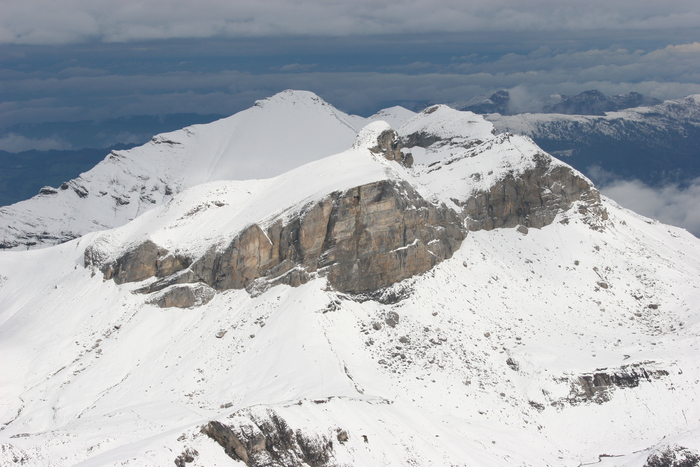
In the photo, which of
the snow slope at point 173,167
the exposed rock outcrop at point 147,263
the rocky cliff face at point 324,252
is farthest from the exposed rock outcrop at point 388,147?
the snow slope at point 173,167

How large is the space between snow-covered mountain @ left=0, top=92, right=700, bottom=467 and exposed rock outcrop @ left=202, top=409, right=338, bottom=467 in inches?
4.2

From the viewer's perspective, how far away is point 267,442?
30750 mm

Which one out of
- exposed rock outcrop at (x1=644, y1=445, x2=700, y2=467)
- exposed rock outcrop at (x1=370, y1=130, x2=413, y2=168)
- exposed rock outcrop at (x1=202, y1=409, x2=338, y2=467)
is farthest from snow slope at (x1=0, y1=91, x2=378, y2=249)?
exposed rock outcrop at (x1=644, y1=445, x2=700, y2=467)

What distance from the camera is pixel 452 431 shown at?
3869cm

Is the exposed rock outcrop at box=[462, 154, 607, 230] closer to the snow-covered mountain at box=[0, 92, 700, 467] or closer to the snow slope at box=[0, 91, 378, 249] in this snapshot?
the snow-covered mountain at box=[0, 92, 700, 467]

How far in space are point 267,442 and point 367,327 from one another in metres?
18.7

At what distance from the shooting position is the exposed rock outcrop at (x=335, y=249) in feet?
168

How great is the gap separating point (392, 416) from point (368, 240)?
18.4 metres

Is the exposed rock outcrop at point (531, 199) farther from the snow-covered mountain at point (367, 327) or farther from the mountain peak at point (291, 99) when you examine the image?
the mountain peak at point (291, 99)

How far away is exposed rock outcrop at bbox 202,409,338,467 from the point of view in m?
29.8

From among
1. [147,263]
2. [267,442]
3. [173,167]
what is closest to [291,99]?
[173,167]

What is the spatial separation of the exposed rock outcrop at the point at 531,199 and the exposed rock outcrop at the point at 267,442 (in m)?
36.9

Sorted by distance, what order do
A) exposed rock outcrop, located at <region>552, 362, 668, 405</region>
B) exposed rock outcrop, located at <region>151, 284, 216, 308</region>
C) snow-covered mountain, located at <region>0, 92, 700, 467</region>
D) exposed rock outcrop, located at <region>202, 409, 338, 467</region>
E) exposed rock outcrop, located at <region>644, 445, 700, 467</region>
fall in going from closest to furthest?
exposed rock outcrop, located at <region>202, 409, 338, 467</region>, exposed rock outcrop, located at <region>644, 445, 700, 467</region>, snow-covered mountain, located at <region>0, 92, 700, 467</region>, exposed rock outcrop, located at <region>552, 362, 668, 405</region>, exposed rock outcrop, located at <region>151, 284, 216, 308</region>

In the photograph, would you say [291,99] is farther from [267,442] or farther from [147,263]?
[267,442]
